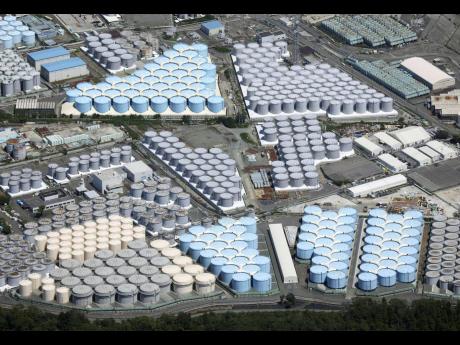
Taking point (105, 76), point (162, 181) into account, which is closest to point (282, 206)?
point (162, 181)

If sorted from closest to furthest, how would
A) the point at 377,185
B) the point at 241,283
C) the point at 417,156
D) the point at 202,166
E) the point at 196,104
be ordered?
the point at 241,283 < the point at 377,185 < the point at 202,166 < the point at 417,156 < the point at 196,104

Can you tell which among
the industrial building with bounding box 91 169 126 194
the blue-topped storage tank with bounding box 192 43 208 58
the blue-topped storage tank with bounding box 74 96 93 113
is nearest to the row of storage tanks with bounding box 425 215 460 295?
the industrial building with bounding box 91 169 126 194

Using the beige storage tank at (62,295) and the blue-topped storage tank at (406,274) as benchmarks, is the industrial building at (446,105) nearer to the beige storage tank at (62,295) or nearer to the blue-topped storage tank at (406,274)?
the blue-topped storage tank at (406,274)

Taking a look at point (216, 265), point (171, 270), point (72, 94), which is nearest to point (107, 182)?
point (171, 270)

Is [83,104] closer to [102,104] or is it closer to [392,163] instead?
[102,104]

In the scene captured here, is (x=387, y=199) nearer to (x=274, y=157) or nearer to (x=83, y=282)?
(x=274, y=157)

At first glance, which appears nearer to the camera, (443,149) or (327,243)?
(327,243)
